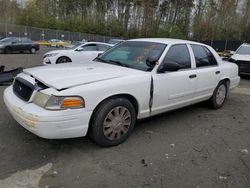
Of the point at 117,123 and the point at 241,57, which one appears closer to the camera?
the point at 117,123

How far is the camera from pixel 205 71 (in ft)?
17.9

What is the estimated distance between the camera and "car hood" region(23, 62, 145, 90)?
3645mm

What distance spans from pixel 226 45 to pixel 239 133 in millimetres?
29973

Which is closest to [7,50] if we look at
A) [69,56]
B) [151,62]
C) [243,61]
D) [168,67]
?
[69,56]

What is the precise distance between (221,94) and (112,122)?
3.27 meters

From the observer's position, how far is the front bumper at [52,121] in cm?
338

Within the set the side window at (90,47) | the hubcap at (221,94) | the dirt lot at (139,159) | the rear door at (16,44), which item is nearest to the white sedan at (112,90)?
the dirt lot at (139,159)

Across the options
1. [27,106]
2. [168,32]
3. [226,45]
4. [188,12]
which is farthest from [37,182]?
[188,12]

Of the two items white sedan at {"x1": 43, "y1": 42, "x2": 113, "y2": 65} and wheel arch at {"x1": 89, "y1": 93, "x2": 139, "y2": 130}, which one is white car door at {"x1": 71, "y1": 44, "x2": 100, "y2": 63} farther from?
wheel arch at {"x1": 89, "y1": 93, "x2": 139, "y2": 130}

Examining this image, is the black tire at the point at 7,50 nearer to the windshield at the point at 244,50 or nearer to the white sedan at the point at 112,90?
the windshield at the point at 244,50

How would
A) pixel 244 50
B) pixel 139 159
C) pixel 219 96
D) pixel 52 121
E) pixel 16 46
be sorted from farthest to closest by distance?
1. pixel 16 46
2. pixel 244 50
3. pixel 219 96
4. pixel 139 159
5. pixel 52 121

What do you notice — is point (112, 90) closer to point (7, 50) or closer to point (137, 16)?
point (7, 50)

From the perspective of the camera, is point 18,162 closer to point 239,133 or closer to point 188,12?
point 239,133

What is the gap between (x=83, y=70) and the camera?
4203 mm
